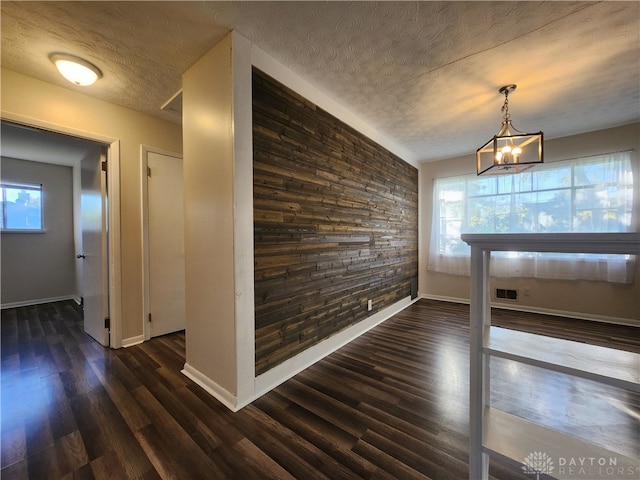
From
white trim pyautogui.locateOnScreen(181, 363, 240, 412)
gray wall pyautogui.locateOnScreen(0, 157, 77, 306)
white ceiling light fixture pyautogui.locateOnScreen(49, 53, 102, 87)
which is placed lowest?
white trim pyautogui.locateOnScreen(181, 363, 240, 412)

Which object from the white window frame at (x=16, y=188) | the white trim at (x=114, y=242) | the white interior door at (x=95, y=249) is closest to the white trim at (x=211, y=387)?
the white trim at (x=114, y=242)

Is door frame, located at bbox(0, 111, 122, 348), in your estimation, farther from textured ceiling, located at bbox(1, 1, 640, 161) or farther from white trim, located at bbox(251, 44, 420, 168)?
white trim, located at bbox(251, 44, 420, 168)

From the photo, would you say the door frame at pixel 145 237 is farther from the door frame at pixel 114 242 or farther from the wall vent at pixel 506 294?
the wall vent at pixel 506 294

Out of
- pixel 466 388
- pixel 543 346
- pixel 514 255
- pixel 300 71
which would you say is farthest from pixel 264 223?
pixel 514 255

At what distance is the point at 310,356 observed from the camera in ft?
7.19

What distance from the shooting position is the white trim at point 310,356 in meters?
1.80

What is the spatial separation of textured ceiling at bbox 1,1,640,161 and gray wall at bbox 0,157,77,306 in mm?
3322

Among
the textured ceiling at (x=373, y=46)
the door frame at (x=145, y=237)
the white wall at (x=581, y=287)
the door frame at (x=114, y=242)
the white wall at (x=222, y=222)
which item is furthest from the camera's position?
the white wall at (x=581, y=287)

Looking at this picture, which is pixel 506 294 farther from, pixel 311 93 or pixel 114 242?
pixel 114 242

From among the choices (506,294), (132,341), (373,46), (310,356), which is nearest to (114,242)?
(132,341)

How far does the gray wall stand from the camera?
3.92 m

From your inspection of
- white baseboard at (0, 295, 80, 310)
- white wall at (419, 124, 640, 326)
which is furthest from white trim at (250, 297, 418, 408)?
white baseboard at (0, 295, 80, 310)

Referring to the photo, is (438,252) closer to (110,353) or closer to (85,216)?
(110,353)

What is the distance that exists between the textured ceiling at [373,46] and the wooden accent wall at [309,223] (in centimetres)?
36
